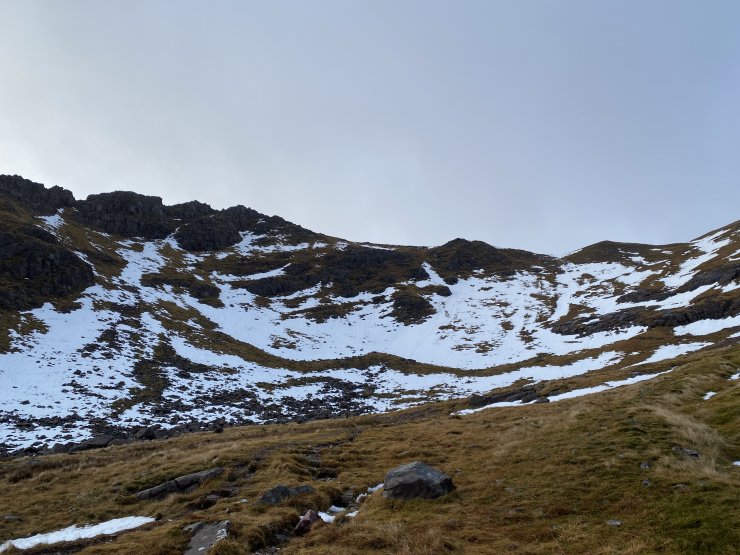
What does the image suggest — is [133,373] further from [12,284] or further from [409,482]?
[409,482]

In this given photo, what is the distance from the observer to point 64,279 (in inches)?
3004

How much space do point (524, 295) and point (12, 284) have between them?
114303mm

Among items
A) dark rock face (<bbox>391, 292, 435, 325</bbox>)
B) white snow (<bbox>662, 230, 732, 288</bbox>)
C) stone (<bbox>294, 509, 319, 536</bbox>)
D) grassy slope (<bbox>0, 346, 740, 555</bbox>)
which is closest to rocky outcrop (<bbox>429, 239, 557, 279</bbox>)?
dark rock face (<bbox>391, 292, 435, 325</bbox>)

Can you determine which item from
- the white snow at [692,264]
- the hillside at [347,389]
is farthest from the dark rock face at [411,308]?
the white snow at [692,264]

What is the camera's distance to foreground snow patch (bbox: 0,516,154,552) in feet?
48.7

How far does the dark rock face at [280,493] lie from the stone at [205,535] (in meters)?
2.47

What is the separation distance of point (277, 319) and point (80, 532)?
88.8 metres

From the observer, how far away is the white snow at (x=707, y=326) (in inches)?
2300

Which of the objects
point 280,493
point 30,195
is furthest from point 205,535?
point 30,195

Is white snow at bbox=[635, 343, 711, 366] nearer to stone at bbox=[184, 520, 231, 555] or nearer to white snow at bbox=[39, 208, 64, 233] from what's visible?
stone at bbox=[184, 520, 231, 555]

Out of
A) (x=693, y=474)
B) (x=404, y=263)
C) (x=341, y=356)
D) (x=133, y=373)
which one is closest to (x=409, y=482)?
(x=693, y=474)

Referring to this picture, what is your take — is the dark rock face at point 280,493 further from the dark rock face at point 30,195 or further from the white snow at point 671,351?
the dark rock face at point 30,195

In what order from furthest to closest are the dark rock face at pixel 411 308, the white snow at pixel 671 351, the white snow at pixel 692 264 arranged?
the dark rock face at pixel 411 308 → the white snow at pixel 692 264 → the white snow at pixel 671 351

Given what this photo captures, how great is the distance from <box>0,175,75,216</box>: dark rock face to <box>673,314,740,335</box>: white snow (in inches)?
5460
